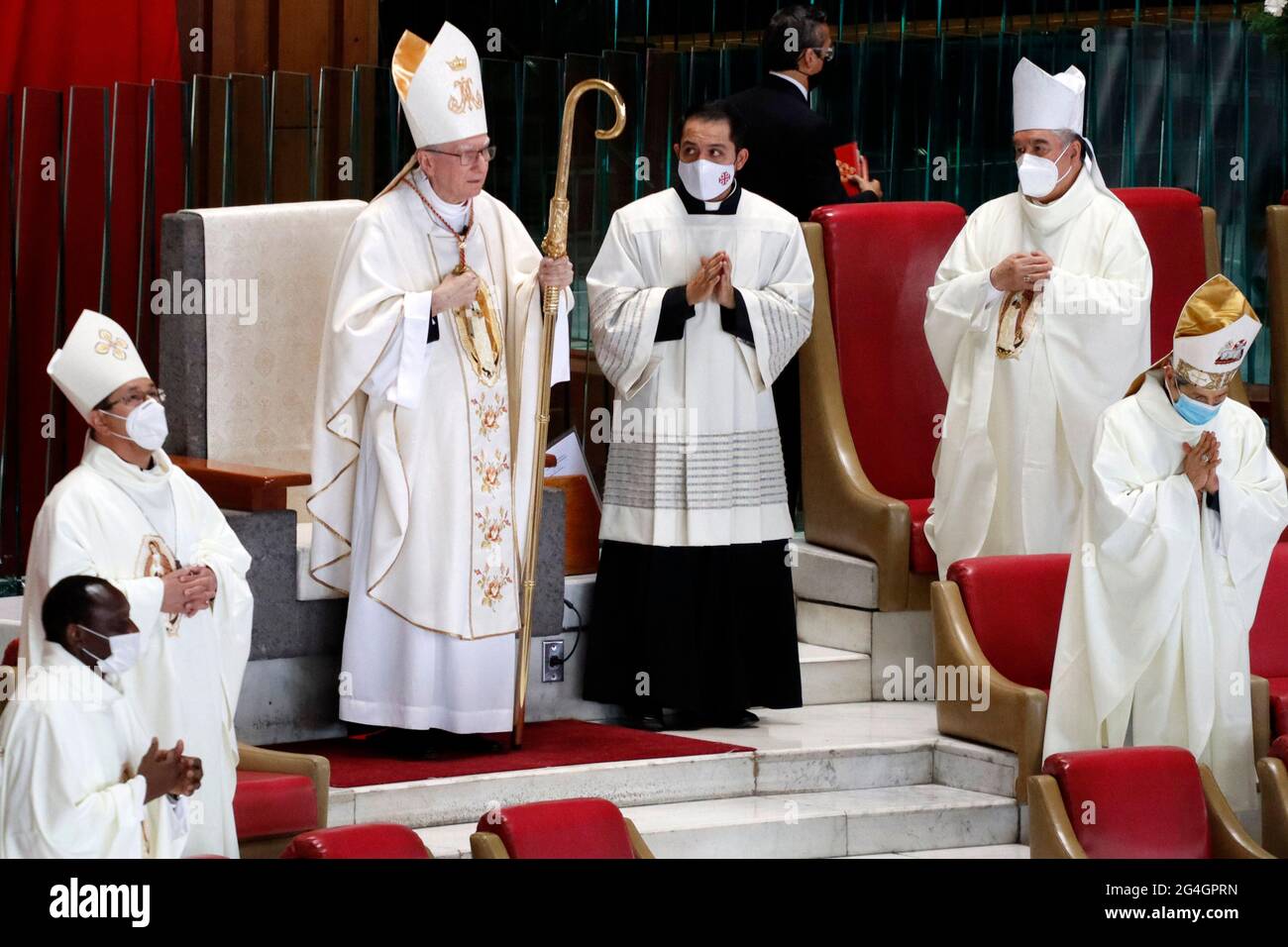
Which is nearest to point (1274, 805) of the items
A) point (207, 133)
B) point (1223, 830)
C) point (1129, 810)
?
point (1223, 830)

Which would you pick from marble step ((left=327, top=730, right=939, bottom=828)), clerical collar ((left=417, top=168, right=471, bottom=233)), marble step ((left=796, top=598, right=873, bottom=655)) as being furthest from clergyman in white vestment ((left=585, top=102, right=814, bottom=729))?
marble step ((left=796, top=598, right=873, bottom=655))

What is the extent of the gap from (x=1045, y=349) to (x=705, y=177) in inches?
52.4

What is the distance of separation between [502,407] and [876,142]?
2720mm

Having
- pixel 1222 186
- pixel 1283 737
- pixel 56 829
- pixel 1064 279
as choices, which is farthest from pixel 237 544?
pixel 1222 186

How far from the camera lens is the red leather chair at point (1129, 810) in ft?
18.4

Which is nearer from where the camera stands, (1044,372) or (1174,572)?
(1174,572)

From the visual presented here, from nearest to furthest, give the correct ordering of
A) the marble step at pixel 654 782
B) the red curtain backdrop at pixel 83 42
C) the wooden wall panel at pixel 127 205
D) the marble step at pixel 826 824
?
the marble step at pixel 654 782
the marble step at pixel 826 824
the wooden wall panel at pixel 127 205
the red curtain backdrop at pixel 83 42

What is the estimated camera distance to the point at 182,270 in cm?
692

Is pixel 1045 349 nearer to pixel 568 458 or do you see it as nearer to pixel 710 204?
pixel 710 204

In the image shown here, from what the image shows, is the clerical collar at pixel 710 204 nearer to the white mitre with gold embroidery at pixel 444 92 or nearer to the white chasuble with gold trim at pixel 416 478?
the white chasuble with gold trim at pixel 416 478

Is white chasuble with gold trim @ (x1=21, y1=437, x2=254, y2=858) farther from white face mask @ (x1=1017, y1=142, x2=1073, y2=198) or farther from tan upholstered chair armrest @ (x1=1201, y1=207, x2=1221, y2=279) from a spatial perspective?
tan upholstered chair armrest @ (x1=1201, y1=207, x2=1221, y2=279)

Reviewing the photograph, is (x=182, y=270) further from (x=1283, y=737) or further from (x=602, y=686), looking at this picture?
(x=1283, y=737)

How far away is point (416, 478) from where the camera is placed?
266 inches

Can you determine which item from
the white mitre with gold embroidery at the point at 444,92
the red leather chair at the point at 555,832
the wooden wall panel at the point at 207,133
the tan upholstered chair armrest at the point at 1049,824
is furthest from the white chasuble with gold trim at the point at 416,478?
the tan upholstered chair armrest at the point at 1049,824
